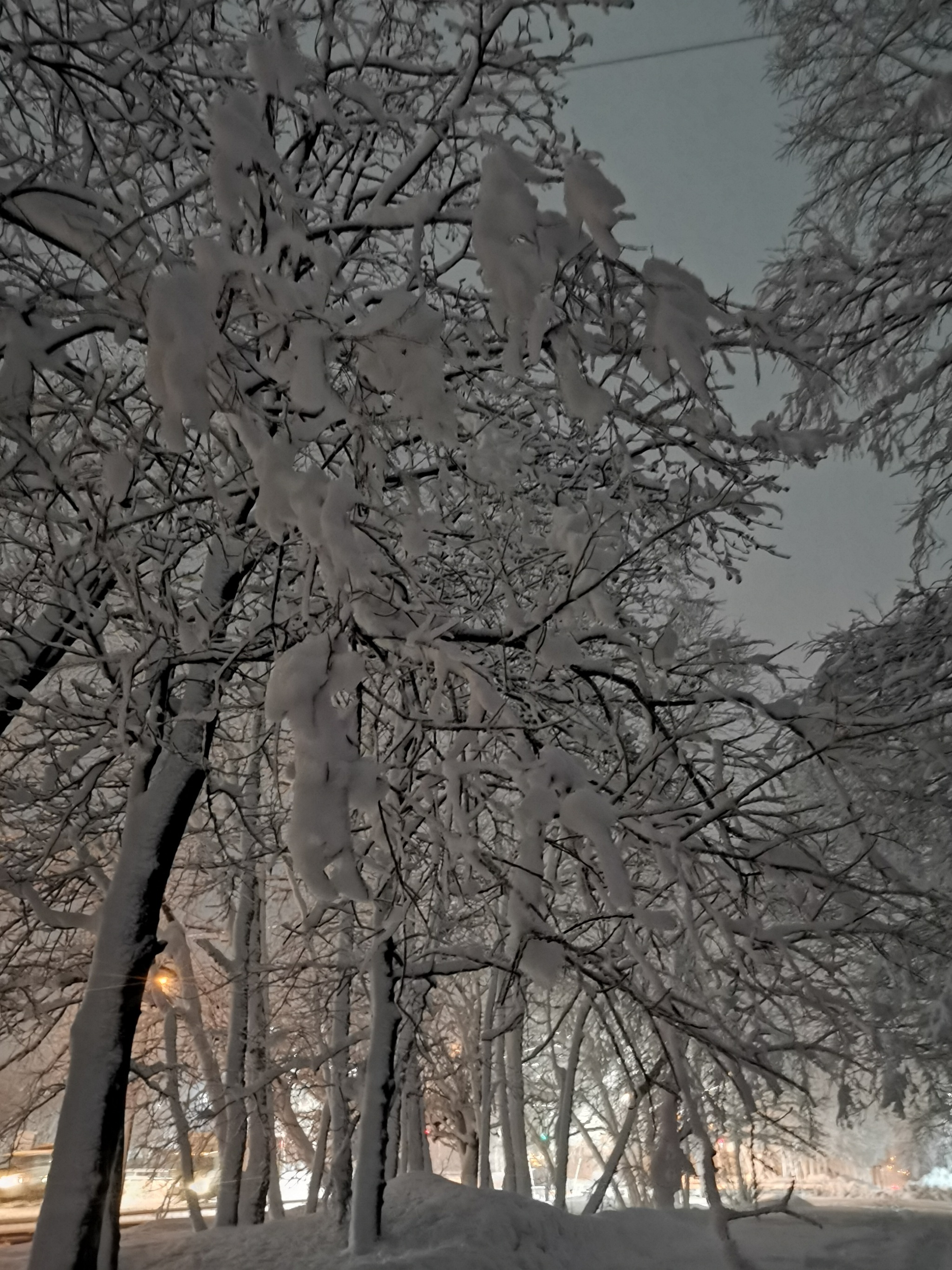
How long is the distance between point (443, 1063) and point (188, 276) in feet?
41.8

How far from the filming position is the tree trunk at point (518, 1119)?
11875 millimetres

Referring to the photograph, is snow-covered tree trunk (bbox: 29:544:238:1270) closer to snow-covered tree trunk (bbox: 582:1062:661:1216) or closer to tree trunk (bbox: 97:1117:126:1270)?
tree trunk (bbox: 97:1117:126:1270)

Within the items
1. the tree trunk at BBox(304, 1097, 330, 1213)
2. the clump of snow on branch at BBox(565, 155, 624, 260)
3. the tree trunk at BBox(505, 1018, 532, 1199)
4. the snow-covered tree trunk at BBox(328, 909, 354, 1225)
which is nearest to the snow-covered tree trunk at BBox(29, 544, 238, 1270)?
the clump of snow on branch at BBox(565, 155, 624, 260)

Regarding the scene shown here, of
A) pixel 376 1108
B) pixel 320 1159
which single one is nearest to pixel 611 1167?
pixel 320 1159

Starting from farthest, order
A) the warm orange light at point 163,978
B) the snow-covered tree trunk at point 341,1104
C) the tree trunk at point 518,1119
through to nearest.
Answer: the tree trunk at point 518,1119 < the snow-covered tree trunk at point 341,1104 < the warm orange light at point 163,978

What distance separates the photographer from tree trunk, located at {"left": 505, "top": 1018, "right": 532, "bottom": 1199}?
11875 mm

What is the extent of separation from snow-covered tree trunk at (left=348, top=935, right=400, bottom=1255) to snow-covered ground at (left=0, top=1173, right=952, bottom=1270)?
0.20 meters

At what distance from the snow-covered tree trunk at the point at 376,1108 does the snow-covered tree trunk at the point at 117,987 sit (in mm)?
1894

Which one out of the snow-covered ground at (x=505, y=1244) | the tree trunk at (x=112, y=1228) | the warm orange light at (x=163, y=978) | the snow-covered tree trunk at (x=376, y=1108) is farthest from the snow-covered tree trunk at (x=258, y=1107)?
the tree trunk at (x=112, y=1228)

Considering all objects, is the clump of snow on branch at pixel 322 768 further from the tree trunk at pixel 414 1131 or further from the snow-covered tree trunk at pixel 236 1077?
the tree trunk at pixel 414 1131

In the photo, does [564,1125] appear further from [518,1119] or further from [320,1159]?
[320,1159]

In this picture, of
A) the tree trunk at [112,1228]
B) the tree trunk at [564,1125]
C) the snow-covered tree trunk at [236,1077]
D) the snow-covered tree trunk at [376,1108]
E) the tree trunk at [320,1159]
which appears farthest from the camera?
the tree trunk at [564,1125]

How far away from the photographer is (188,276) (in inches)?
77.4

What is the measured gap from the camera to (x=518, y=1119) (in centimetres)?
1308
